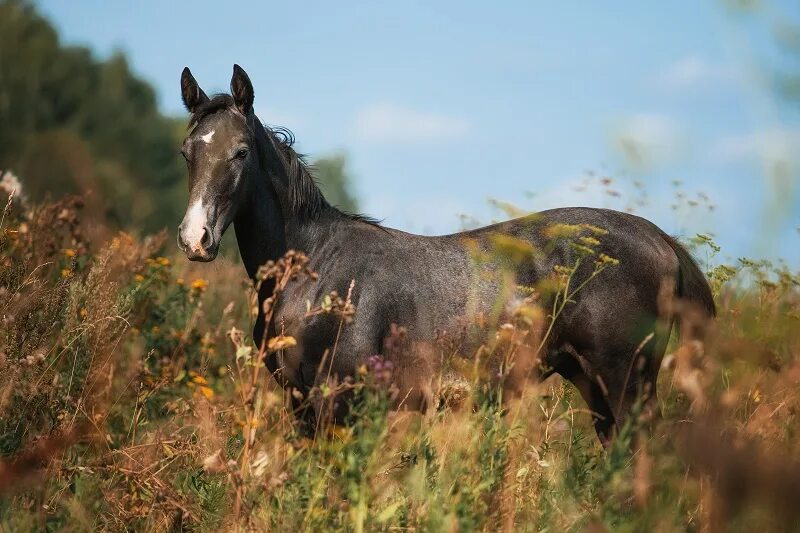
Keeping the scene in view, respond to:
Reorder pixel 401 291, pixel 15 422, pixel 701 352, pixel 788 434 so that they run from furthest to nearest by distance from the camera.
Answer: pixel 401 291, pixel 15 422, pixel 788 434, pixel 701 352

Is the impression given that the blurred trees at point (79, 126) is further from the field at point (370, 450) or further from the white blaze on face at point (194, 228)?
the white blaze on face at point (194, 228)

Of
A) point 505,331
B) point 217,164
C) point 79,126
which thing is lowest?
point 505,331

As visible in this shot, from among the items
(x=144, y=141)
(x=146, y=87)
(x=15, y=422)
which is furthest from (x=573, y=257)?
(x=146, y=87)

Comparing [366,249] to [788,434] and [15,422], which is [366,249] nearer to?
[15,422]

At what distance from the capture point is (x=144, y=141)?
39250mm

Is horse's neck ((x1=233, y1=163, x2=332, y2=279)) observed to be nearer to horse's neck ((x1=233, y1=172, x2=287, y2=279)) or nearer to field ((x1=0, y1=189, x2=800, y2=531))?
horse's neck ((x1=233, y1=172, x2=287, y2=279))

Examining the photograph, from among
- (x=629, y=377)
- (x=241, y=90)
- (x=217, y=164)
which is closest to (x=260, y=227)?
(x=217, y=164)

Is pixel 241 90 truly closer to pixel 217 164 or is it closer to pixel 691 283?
pixel 217 164

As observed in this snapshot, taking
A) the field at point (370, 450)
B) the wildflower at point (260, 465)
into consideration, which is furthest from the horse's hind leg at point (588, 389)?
the wildflower at point (260, 465)

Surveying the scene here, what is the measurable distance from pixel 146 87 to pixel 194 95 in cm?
4004

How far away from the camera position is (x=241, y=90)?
5.19 m

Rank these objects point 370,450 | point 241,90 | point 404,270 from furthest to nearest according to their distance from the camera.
Result: point 404,270
point 241,90
point 370,450

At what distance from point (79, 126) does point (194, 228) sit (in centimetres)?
3497

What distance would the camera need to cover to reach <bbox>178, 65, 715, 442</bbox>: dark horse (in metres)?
4.98
